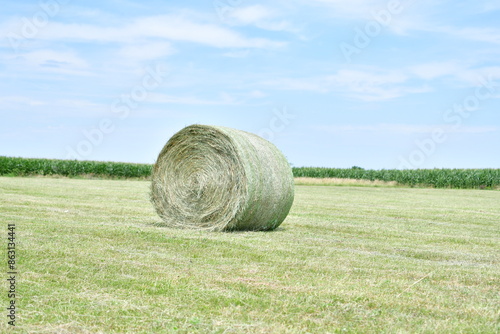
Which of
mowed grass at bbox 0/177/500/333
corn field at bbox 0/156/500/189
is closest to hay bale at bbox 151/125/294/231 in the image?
mowed grass at bbox 0/177/500/333

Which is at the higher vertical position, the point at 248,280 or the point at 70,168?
the point at 70,168

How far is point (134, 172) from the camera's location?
156 ft

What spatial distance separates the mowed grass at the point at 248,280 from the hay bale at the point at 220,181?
1.86ft

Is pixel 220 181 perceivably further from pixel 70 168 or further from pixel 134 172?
pixel 134 172

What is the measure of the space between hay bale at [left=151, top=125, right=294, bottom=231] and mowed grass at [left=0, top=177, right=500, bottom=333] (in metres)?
→ 0.57

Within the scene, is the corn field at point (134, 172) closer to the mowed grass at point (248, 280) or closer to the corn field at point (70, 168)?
the corn field at point (70, 168)

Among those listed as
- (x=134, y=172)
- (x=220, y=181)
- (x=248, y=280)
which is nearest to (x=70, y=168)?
(x=134, y=172)

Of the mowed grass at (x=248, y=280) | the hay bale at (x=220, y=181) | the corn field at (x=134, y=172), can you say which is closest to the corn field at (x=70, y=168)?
the corn field at (x=134, y=172)

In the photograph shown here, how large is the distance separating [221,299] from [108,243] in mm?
3810

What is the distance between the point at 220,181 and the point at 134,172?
36270 mm

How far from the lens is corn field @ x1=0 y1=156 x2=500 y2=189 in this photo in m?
44.4

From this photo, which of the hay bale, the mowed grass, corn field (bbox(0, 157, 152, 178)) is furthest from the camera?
corn field (bbox(0, 157, 152, 178))

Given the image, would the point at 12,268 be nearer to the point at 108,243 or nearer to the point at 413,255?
the point at 108,243

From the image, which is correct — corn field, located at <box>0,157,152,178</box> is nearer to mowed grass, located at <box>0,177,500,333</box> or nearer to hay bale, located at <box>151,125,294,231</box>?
mowed grass, located at <box>0,177,500,333</box>
